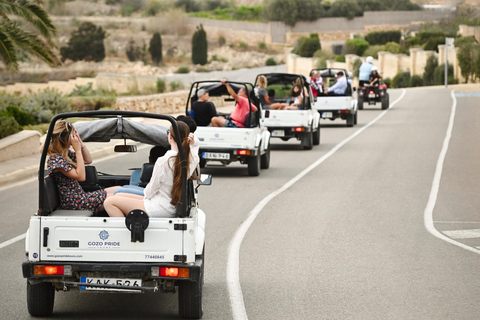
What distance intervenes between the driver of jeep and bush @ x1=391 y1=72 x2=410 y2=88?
51.9 meters

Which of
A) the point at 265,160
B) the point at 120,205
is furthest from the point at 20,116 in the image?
the point at 120,205

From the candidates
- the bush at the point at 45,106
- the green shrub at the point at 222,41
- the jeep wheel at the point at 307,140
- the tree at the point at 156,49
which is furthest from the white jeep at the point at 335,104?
the green shrub at the point at 222,41

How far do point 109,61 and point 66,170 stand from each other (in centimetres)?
10239

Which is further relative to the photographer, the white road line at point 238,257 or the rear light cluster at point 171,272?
the white road line at point 238,257

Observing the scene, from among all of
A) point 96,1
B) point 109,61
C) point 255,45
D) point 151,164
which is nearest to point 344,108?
point 151,164

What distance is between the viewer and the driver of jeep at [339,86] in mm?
30312

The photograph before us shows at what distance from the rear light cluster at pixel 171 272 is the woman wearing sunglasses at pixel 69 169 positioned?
1162mm

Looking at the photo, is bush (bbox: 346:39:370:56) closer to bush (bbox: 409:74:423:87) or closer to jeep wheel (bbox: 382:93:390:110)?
bush (bbox: 409:74:423:87)

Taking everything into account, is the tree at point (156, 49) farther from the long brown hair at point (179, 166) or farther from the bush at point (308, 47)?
the long brown hair at point (179, 166)

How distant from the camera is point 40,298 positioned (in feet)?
23.2

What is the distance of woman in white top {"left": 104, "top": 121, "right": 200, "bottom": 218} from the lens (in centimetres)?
712

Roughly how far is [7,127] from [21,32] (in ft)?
7.99

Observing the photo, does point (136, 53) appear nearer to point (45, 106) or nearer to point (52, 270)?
point (45, 106)

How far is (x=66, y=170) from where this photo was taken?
742 cm
